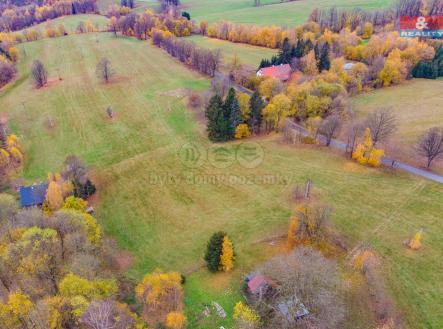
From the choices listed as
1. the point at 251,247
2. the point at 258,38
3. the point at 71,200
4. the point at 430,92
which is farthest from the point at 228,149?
the point at 258,38

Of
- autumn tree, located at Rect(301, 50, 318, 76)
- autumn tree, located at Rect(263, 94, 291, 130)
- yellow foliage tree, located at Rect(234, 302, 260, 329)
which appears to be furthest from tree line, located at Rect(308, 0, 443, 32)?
yellow foliage tree, located at Rect(234, 302, 260, 329)

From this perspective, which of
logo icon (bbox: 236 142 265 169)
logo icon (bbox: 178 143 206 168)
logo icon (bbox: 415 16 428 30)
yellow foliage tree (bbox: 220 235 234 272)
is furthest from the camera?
logo icon (bbox: 415 16 428 30)

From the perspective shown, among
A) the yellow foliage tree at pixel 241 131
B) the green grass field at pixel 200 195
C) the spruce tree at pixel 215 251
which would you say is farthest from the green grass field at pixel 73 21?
the spruce tree at pixel 215 251

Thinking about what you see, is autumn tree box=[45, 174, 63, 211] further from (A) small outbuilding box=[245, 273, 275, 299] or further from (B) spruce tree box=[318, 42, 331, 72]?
(B) spruce tree box=[318, 42, 331, 72]

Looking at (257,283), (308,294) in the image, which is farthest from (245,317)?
(308,294)

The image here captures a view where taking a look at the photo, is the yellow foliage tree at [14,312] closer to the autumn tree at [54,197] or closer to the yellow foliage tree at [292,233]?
the autumn tree at [54,197]

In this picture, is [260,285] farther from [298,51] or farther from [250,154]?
[298,51]
